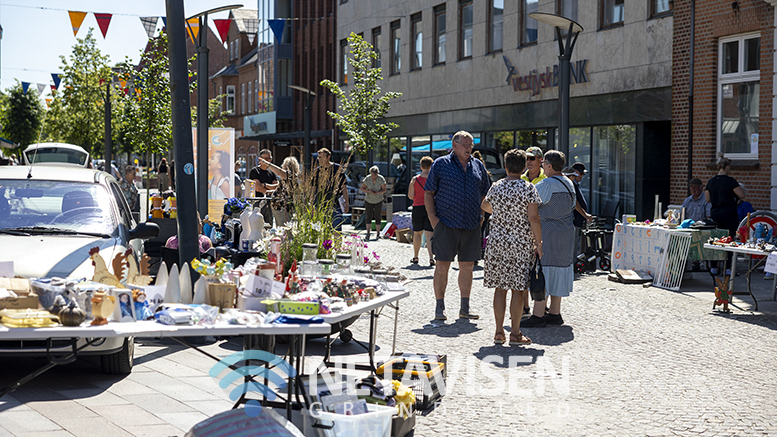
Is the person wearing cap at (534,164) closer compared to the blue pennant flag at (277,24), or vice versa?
the person wearing cap at (534,164)

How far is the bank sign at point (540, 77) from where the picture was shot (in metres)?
21.2

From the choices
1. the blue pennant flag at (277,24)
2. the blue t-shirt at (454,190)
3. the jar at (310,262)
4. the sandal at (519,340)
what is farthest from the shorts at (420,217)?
the blue pennant flag at (277,24)

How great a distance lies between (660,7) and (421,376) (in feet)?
50.3

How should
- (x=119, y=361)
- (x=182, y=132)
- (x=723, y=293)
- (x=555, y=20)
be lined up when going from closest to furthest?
(x=119, y=361) → (x=182, y=132) → (x=723, y=293) → (x=555, y=20)

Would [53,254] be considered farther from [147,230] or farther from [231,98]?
[231,98]

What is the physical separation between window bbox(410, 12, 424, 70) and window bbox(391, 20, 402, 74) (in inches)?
41.9

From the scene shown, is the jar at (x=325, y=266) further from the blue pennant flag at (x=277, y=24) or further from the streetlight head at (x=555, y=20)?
the blue pennant flag at (x=277, y=24)

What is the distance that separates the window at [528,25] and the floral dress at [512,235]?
1643 cm

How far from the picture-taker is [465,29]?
1071 inches

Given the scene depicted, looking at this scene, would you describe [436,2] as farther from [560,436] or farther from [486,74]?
[560,436]

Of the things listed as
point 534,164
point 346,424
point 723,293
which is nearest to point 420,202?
point 534,164

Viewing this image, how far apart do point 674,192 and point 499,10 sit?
30.8 ft

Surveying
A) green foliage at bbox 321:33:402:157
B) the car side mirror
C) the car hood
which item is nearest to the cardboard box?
the car hood

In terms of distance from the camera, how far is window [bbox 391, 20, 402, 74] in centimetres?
3156
